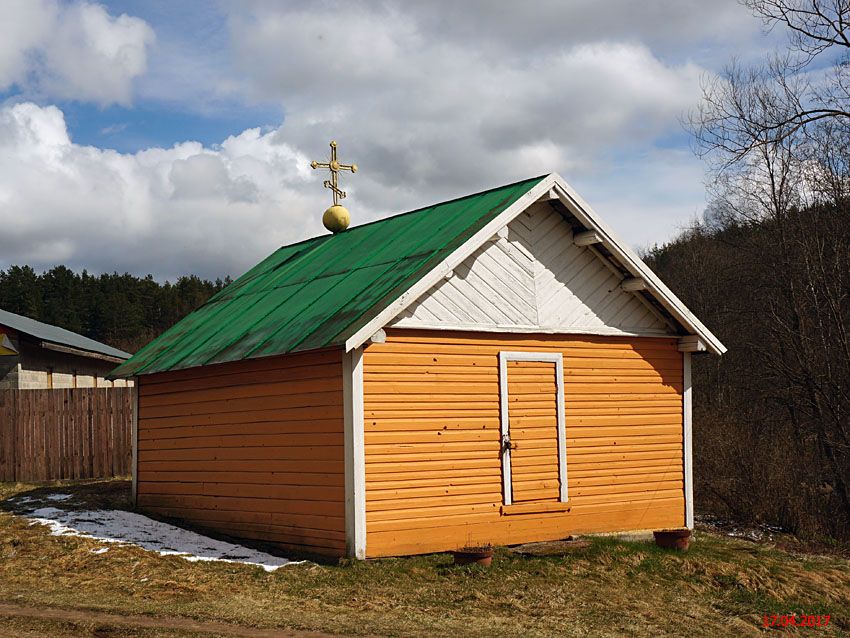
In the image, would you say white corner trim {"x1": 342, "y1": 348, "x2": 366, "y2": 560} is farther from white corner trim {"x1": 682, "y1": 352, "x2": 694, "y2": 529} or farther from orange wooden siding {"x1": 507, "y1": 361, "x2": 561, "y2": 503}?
white corner trim {"x1": 682, "y1": 352, "x2": 694, "y2": 529}

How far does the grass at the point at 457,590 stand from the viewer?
10.2m

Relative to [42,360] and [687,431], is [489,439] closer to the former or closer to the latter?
[687,431]

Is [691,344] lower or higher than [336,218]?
lower

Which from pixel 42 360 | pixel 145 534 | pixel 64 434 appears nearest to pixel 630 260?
pixel 145 534

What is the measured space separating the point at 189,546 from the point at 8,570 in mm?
2516

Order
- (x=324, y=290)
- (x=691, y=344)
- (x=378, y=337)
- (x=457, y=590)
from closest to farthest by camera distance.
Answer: (x=457, y=590) → (x=378, y=337) → (x=324, y=290) → (x=691, y=344)

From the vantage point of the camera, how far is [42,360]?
26.4 metres

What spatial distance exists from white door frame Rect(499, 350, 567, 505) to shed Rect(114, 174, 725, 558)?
0.08 ft

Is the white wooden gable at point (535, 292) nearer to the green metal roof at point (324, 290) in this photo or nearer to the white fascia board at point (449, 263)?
the white fascia board at point (449, 263)

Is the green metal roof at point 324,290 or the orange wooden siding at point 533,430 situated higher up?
the green metal roof at point 324,290

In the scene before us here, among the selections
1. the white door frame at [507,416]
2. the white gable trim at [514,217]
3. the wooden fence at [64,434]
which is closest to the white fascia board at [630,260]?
the white gable trim at [514,217]

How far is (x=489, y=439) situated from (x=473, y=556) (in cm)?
205

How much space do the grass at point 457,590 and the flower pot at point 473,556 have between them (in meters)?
0.12

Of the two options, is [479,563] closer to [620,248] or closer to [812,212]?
[620,248]
